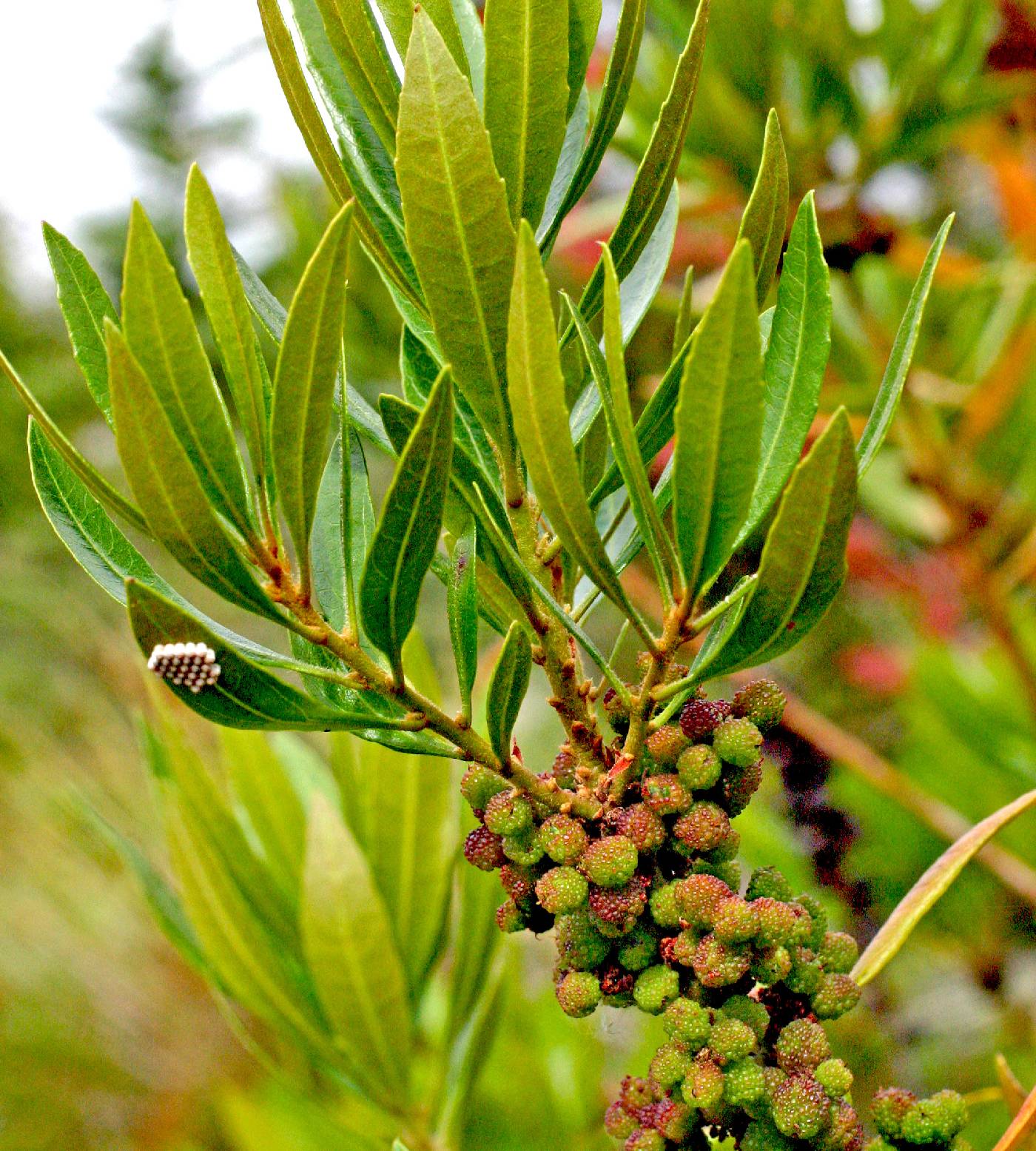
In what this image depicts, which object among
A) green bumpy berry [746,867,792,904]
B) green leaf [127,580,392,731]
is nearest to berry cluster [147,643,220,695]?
green leaf [127,580,392,731]

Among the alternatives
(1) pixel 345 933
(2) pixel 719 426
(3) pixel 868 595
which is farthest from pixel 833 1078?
(3) pixel 868 595

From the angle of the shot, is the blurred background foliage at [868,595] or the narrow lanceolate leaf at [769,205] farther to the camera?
the blurred background foliage at [868,595]

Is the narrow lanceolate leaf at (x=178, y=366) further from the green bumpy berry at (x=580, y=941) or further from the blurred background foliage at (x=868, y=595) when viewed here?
the blurred background foliage at (x=868, y=595)

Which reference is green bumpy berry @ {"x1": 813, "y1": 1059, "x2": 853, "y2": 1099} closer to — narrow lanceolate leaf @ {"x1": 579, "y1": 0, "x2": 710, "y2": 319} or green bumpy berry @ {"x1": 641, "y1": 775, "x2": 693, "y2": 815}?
green bumpy berry @ {"x1": 641, "y1": 775, "x2": 693, "y2": 815}

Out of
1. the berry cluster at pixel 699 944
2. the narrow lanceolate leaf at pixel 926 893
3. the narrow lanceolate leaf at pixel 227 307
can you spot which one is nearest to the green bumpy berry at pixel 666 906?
the berry cluster at pixel 699 944

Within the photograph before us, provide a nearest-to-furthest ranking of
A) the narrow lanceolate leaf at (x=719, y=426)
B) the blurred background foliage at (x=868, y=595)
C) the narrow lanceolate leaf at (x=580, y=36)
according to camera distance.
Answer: the narrow lanceolate leaf at (x=719, y=426), the narrow lanceolate leaf at (x=580, y=36), the blurred background foliage at (x=868, y=595)

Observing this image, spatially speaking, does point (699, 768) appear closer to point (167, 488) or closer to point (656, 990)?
point (656, 990)
